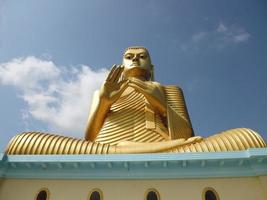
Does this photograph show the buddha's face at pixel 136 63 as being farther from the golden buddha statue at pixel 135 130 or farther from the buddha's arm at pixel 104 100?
the buddha's arm at pixel 104 100

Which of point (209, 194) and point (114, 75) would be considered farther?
point (114, 75)

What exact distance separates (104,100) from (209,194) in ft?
15.9

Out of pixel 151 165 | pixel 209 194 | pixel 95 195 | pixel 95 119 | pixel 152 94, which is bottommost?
pixel 209 194

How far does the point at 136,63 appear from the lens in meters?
12.6

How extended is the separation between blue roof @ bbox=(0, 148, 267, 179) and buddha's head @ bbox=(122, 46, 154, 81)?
6.49 metres

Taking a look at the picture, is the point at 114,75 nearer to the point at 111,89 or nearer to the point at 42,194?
the point at 111,89

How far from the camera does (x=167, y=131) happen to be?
389 inches

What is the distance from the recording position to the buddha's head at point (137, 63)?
12.5 metres

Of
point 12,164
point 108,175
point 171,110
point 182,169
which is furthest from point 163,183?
point 171,110

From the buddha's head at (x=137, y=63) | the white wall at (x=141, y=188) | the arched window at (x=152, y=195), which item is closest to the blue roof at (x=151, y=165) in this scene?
the white wall at (x=141, y=188)

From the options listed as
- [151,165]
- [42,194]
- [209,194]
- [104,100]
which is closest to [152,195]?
[151,165]

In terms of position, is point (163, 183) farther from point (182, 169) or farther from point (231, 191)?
point (231, 191)

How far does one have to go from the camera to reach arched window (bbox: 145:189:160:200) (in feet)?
20.4

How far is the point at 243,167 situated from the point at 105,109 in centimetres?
514
